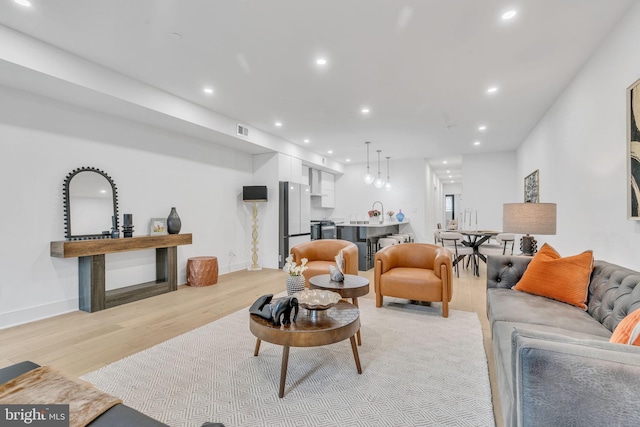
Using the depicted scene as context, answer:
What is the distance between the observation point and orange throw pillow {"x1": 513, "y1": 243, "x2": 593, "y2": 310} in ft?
7.14

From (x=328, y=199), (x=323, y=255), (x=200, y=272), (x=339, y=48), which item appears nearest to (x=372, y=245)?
(x=323, y=255)

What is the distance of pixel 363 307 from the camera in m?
3.60

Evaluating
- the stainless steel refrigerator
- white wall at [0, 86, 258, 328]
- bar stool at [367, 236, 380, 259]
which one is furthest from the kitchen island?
white wall at [0, 86, 258, 328]

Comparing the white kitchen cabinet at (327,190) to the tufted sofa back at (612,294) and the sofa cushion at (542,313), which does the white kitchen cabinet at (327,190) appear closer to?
the sofa cushion at (542,313)

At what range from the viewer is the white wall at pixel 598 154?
234 cm

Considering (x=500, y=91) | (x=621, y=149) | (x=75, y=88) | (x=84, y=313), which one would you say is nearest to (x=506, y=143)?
(x=500, y=91)

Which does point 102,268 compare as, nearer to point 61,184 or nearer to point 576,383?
point 61,184

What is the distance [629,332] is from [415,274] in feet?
7.59

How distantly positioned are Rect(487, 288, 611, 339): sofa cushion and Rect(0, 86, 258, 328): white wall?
14.7ft

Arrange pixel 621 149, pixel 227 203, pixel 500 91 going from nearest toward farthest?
pixel 621 149
pixel 500 91
pixel 227 203

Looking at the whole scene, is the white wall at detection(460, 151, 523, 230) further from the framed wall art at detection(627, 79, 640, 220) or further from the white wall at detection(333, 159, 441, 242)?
the framed wall art at detection(627, 79, 640, 220)

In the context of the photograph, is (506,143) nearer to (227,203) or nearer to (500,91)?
(500,91)

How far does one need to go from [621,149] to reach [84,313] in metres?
5.56

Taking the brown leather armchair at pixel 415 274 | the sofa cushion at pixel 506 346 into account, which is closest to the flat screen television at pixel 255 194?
the brown leather armchair at pixel 415 274
